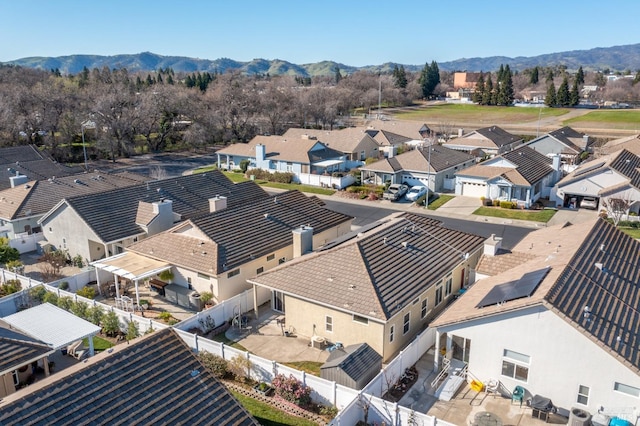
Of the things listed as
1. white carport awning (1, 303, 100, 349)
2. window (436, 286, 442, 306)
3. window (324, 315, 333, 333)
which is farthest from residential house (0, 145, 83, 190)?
window (436, 286, 442, 306)

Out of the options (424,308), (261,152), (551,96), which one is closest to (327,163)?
(261,152)

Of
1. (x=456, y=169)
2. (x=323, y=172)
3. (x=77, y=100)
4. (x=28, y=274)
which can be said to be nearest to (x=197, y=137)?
(x=77, y=100)

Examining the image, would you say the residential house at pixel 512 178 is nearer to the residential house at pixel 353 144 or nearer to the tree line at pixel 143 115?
the residential house at pixel 353 144

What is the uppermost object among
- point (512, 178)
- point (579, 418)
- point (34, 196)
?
point (34, 196)

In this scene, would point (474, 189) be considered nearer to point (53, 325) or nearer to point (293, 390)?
point (293, 390)

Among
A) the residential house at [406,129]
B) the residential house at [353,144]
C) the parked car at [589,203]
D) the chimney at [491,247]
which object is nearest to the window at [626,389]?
the chimney at [491,247]

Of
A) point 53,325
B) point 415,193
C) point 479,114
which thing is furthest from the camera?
point 479,114

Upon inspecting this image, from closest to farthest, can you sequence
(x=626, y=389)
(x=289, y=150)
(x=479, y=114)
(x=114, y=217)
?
(x=626, y=389), (x=114, y=217), (x=289, y=150), (x=479, y=114)
